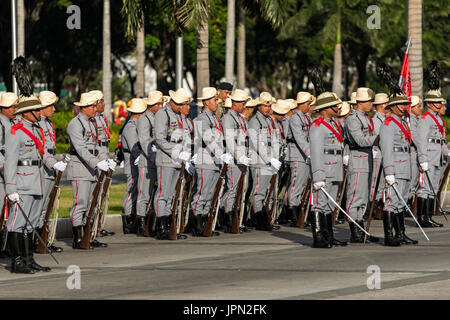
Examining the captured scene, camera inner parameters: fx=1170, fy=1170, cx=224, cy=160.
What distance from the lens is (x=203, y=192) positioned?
15914 mm

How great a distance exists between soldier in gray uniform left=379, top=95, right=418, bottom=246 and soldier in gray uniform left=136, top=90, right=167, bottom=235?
3.55 m

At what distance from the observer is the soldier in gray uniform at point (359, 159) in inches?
576

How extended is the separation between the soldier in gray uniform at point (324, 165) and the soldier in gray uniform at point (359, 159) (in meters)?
0.48

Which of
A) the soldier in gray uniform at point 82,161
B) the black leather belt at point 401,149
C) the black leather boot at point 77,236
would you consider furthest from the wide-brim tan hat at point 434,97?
the black leather boot at point 77,236

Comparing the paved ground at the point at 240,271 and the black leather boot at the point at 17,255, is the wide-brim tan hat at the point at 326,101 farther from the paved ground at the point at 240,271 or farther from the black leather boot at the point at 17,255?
the black leather boot at the point at 17,255

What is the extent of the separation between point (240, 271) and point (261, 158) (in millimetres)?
4873

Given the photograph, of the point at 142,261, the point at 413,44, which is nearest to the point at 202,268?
the point at 142,261

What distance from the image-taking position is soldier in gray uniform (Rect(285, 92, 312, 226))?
56.6ft

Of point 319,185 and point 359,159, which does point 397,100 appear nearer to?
point 359,159

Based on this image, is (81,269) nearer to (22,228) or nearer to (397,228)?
(22,228)

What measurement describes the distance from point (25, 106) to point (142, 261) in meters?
2.15

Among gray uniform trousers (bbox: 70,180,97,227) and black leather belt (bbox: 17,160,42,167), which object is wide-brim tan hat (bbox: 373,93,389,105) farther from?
black leather belt (bbox: 17,160,42,167)

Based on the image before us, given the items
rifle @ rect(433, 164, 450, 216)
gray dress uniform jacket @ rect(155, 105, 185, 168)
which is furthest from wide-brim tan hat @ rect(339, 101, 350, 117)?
gray dress uniform jacket @ rect(155, 105, 185, 168)

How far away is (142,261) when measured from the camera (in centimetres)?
1303
